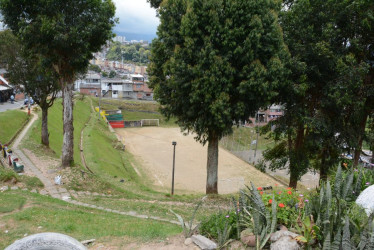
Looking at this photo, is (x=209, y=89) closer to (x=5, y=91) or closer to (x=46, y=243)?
(x=46, y=243)

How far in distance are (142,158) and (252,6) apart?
81.3ft

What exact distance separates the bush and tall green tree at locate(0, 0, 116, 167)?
11.4 meters

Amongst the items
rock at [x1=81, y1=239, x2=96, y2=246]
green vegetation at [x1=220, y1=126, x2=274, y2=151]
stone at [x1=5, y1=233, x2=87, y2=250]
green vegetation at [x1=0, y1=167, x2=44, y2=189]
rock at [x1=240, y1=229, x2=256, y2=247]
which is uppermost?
stone at [x1=5, y1=233, x2=87, y2=250]

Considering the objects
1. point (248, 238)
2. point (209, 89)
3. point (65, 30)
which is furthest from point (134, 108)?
point (248, 238)

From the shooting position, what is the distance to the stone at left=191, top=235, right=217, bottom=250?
6618 millimetres

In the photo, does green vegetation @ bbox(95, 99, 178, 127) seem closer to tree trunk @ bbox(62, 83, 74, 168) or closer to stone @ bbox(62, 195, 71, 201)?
tree trunk @ bbox(62, 83, 74, 168)

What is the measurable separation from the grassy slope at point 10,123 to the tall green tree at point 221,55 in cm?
1633

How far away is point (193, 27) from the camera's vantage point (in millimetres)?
12453

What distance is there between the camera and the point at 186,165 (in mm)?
32531

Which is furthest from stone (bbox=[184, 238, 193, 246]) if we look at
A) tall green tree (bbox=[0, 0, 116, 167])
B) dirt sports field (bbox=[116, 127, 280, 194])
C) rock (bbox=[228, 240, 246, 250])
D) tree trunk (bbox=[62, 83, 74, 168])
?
dirt sports field (bbox=[116, 127, 280, 194])

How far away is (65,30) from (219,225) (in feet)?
40.6

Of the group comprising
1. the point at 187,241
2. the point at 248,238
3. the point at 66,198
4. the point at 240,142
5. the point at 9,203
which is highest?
the point at 248,238

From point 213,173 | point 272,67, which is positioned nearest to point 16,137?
point 213,173

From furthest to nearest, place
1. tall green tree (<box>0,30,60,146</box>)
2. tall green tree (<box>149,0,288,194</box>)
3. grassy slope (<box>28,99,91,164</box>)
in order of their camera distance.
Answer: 1. grassy slope (<box>28,99,91,164</box>)
2. tall green tree (<box>0,30,60,146</box>)
3. tall green tree (<box>149,0,288,194</box>)
